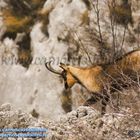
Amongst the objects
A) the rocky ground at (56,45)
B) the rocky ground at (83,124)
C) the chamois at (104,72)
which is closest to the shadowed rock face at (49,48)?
the rocky ground at (56,45)

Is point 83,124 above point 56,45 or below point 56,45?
below

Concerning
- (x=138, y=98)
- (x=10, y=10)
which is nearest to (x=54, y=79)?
(x=10, y=10)

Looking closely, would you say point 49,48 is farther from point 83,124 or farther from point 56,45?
point 83,124

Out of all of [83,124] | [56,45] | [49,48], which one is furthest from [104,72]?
[49,48]

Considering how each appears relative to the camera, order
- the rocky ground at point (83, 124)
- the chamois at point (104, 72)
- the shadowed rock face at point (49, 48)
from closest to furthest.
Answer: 1. the rocky ground at point (83, 124)
2. the chamois at point (104, 72)
3. the shadowed rock face at point (49, 48)

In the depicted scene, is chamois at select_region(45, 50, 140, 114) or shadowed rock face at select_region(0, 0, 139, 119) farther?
shadowed rock face at select_region(0, 0, 139, 119)

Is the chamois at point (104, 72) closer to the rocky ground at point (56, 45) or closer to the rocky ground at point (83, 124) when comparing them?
the rocky ground at point (83, 124)

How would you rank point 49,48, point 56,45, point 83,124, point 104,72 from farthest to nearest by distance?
point 49,48
point 56,45
point 104,72
point 83,124

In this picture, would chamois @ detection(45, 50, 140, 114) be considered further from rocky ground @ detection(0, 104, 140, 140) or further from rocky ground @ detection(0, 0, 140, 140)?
rocky ground @ detection(0, 0, 140, 140)

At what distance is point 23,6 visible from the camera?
21.1 meters

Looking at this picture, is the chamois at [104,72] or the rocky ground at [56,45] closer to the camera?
the chamois at [104,72]

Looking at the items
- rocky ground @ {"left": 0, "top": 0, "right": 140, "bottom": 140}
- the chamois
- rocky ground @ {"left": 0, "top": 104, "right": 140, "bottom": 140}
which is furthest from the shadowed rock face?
rocky ground @ {"left": 0, "top": 104, "right": 140, "bottom": 140}

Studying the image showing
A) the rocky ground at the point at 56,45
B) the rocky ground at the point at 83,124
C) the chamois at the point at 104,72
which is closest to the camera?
the rocky ground at the point at 83,124

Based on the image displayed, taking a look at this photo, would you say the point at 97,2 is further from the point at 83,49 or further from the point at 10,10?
the point at 10,10
